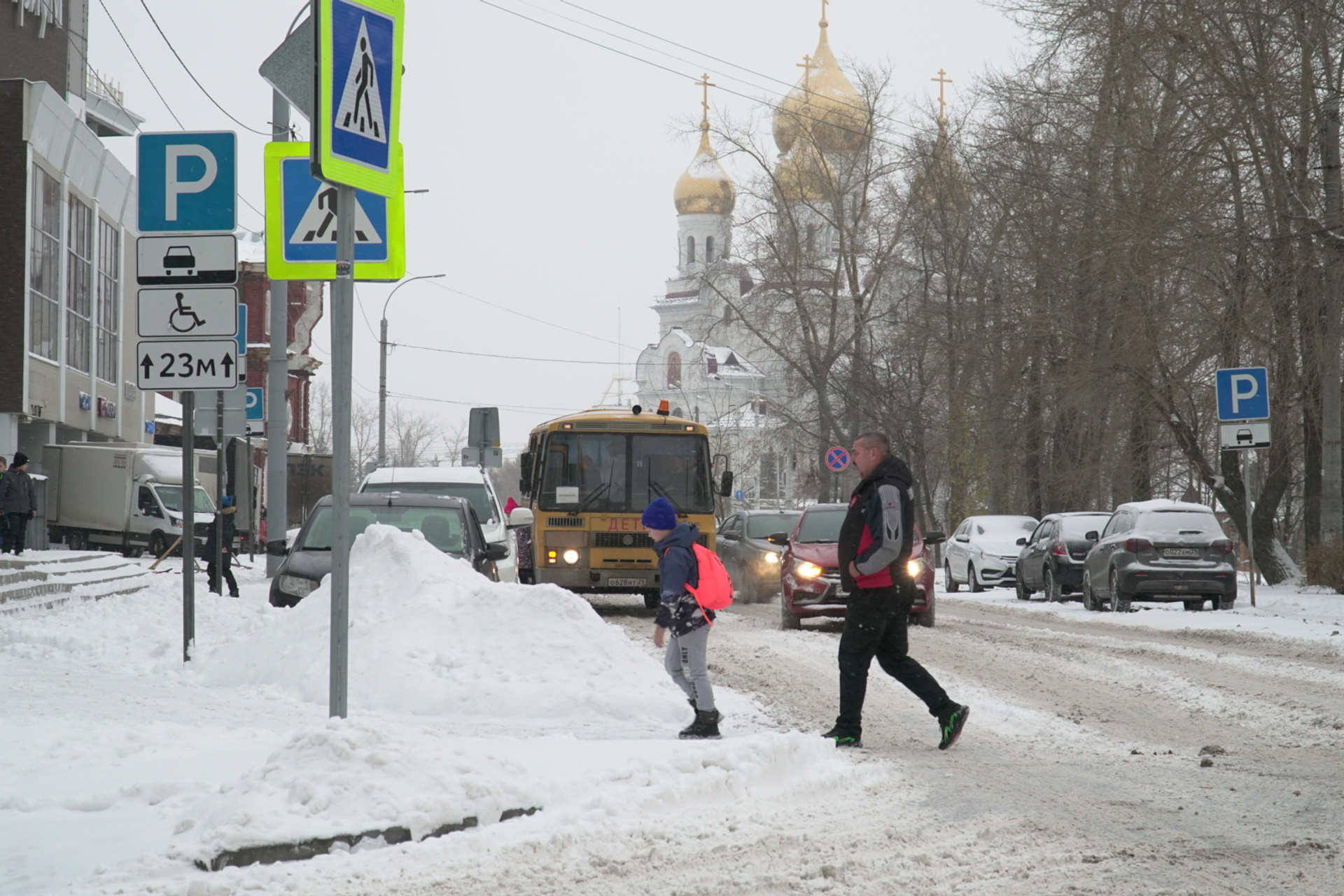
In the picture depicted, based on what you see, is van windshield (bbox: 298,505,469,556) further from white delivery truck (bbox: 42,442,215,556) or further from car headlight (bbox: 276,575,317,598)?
white delivery truck (bbox: 42,442,215,556)

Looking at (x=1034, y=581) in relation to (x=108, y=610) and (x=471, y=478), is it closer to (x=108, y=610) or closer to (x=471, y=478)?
(x=471, y=478)

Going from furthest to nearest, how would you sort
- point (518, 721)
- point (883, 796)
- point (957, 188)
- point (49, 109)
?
point (957, 188) → point (49, 109) → point (518, 721) → point (883, 796)

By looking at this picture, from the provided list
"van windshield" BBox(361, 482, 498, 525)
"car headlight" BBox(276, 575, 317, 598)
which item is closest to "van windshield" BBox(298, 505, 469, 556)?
"car headlight" BBox(276, 575, 317, 598)

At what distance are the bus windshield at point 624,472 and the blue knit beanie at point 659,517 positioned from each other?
39.6 ft

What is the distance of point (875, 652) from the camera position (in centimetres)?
891

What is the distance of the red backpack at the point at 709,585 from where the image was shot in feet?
29.4

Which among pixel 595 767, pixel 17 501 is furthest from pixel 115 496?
pixel 595 767

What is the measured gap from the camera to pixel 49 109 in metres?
32.9

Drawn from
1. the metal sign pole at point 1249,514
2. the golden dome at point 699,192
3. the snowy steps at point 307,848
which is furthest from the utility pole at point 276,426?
the golden dome at point 699,192

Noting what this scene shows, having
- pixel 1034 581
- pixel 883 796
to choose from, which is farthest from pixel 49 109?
pixel 883 796

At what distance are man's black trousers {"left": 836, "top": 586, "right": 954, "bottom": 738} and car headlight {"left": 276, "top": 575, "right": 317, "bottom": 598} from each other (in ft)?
22.6

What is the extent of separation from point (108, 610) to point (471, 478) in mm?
5848

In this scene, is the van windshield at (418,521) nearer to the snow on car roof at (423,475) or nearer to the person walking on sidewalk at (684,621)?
the snow on car roof at (423,475)

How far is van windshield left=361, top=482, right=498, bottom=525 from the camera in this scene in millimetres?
20219
